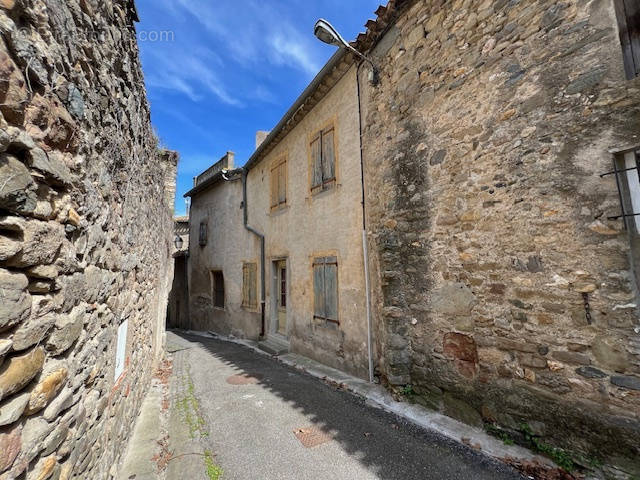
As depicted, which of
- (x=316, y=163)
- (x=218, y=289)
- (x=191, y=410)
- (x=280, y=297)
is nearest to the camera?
(x=191, y=410)

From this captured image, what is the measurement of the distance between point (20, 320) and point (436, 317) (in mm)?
3963

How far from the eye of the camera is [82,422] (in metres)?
1.96

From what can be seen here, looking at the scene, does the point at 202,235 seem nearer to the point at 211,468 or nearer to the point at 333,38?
the point at 333,38

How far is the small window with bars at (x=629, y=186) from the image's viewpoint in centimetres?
273

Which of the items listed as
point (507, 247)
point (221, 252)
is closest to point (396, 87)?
point (507, 247)

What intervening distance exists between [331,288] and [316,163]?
268 centimetres

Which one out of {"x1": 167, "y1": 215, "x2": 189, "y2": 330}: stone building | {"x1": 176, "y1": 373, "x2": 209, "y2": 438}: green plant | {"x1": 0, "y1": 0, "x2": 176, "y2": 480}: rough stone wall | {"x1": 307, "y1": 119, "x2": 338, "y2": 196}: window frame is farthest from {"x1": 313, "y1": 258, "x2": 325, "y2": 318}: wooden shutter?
{"x1": 167, "y1": 215, "x2": 189, "y2": 330}: stone building

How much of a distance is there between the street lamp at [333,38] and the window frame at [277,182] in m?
3.42

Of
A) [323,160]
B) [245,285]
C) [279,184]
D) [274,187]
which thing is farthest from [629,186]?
[245,285]

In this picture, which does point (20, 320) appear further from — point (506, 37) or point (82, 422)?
point (506, 37)

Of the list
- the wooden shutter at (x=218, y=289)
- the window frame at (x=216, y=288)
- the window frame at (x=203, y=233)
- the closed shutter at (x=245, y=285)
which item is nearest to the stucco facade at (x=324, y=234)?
the closed shutter at (x=245, y=285)

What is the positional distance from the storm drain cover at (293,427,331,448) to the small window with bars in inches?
139

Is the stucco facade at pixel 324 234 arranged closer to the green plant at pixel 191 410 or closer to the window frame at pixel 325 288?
the window frame at pixel 325 288

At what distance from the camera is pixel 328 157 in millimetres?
6609
